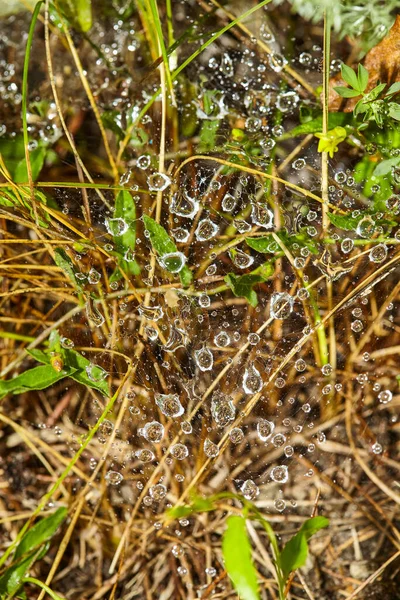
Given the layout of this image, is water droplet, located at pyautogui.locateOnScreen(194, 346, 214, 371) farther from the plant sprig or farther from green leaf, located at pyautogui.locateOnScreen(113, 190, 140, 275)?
the plant sprig

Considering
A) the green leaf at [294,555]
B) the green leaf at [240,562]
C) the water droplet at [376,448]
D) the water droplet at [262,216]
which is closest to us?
the green leaf at [240,562]

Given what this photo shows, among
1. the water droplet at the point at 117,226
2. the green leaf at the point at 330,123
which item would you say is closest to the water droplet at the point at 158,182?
the water droplet at the point at 117,226

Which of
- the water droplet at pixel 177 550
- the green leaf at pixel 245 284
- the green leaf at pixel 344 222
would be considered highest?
the green leaf at pixel 344 222

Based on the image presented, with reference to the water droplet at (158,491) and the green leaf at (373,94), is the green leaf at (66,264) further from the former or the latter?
the green leaf at (373,94)

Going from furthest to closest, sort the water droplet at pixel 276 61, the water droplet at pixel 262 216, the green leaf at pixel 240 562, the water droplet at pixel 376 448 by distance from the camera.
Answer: the water droplet at pixel 276 61 → the water droplet at pixel 376 448 → the water droplet at pixel 262 216 → the green leaf at pixel 240 562

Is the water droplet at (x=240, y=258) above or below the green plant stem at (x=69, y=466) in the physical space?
above

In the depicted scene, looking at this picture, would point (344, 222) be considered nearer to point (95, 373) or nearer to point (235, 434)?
point (235, 434)

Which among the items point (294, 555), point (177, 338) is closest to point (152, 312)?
point (177, 338)

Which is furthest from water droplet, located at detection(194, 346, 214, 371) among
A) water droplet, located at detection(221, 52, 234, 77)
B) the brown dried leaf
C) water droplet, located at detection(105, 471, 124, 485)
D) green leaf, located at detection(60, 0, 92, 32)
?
green leaf, located at detection(60, 0, 92, 32)
